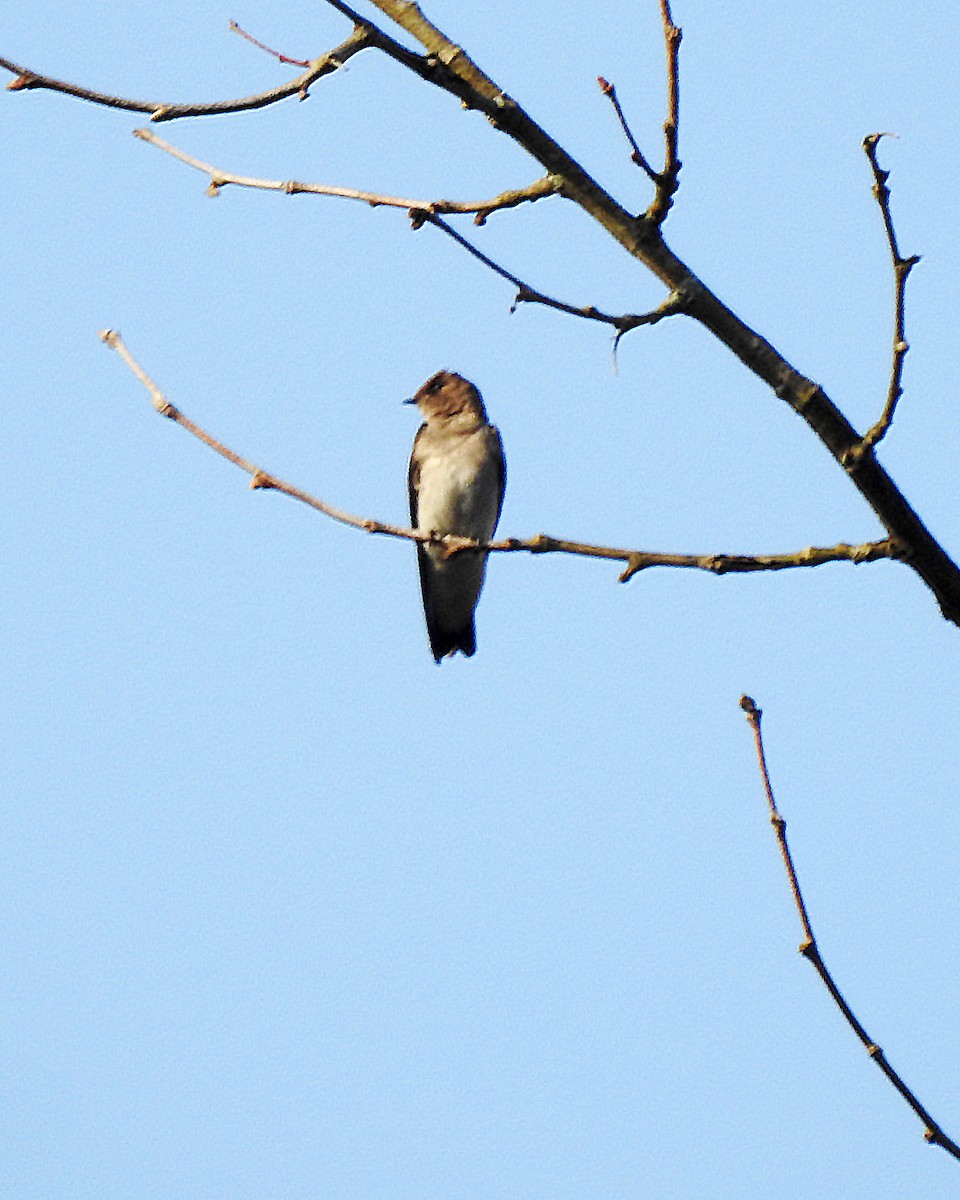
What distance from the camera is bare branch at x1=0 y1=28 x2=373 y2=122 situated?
3119 millimetres

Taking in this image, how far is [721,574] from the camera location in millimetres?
2955

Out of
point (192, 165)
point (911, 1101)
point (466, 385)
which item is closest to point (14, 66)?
point (192, 165)

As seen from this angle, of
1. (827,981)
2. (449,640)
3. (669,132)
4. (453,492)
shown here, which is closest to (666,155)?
(669,132)

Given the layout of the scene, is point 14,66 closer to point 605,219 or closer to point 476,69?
point 476,69

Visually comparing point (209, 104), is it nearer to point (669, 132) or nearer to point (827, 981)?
point (669, 132)

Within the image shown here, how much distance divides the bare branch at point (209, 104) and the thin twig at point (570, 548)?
454 millimetres

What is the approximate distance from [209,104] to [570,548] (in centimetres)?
123

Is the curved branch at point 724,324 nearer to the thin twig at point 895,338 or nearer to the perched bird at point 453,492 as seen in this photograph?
the thin twig at point 895,338

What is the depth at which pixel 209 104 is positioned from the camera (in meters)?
3.31

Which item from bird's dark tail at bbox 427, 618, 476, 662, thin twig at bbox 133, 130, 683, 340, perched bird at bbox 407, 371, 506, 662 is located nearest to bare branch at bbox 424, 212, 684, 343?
thin twig at bbox 133, 130, 683, 340

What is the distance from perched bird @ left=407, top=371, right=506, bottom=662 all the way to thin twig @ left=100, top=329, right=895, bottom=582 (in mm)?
6228

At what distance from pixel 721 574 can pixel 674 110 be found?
2.84 ft

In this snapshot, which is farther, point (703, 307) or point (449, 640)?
point (449, 640)

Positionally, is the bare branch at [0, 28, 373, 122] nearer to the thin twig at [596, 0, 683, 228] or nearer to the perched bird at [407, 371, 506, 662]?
the thin twig at [596, 0, 683, 228]
